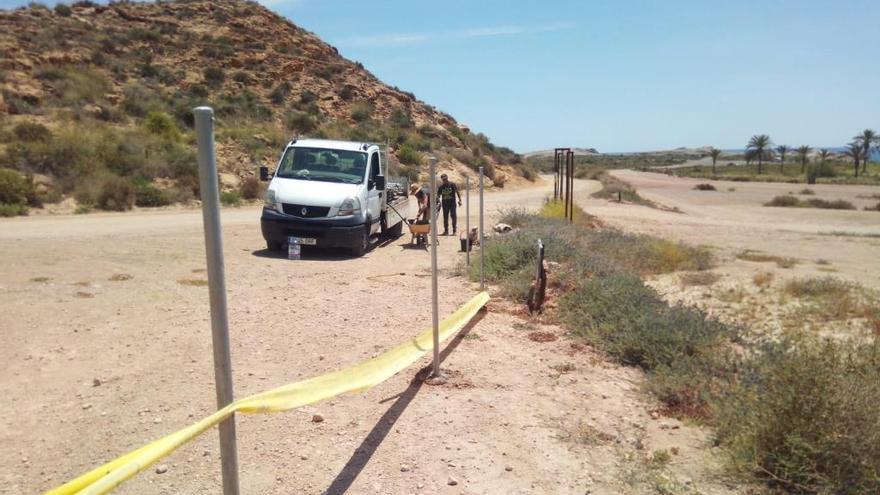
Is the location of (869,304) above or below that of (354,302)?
below

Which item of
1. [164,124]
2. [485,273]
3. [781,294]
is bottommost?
[781,294]

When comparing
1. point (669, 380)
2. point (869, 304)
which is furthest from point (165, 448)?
point (869, 304)

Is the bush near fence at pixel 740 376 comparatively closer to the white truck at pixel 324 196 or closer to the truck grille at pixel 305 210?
the white truck at pixel 324 196

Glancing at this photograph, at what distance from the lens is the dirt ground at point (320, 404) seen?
3854mm

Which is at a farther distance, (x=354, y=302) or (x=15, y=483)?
(x=354, y=302)

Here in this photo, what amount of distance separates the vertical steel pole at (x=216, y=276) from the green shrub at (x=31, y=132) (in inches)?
956

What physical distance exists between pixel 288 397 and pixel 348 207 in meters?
8.16

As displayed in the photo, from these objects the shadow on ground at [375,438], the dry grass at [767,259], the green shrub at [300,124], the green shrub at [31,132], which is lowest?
the dry grass at [767,259]

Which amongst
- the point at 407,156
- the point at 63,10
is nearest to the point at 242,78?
the point at 63,10

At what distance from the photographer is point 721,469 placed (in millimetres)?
3990

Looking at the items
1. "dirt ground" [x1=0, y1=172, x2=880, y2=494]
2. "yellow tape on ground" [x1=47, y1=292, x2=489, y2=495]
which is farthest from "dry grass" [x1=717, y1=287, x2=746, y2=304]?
Result: "yellow tape on ground" [x1=47, y1=292, x2=489, y2=495]

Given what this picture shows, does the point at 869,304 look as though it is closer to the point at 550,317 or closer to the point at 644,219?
the point at 550,317

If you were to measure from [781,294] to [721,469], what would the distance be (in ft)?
27.9

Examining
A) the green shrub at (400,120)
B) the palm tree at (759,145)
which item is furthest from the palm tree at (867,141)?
the green shrub at (400,120)
